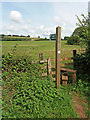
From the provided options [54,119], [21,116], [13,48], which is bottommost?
[54,119]

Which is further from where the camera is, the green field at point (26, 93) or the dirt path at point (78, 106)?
the dirt path at point (78, 106)

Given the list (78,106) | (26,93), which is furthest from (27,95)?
(78,106)

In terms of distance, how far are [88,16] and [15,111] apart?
166 inches

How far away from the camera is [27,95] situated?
2.91m

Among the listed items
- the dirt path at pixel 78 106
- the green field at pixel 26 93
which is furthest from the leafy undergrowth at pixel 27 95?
the dirt path at pixel 78 106

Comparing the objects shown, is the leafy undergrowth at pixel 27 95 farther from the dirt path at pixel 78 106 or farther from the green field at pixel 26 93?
the dirt path at pixel 78 106

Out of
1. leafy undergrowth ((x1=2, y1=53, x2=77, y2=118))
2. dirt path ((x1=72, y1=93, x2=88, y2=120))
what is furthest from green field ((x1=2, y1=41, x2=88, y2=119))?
dirt path ((x1=72, y1=93, x2=88, y2=120))

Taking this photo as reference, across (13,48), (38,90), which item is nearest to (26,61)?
(13,48)

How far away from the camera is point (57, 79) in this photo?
3666 millimetres

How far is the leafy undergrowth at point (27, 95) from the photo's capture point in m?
2.66

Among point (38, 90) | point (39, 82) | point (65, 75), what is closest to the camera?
point (38, 90)

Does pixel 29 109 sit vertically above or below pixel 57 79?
below

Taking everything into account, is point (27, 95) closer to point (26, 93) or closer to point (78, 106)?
point (26, 93)

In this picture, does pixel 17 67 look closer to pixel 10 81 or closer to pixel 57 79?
pixel 10 81
